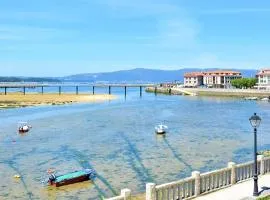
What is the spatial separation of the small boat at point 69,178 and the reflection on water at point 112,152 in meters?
0.49

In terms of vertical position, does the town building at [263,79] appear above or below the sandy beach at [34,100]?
above

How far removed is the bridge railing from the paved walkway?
0.35 meters

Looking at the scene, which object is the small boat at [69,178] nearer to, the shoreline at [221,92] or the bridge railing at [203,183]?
the bridge railing at [203,183]

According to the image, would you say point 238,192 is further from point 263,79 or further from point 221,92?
point 263,79

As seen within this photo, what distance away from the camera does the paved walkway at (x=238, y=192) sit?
1925cm

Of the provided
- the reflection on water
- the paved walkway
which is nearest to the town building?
the reflection on water

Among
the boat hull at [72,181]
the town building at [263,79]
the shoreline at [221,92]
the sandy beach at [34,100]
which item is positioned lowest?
the boat hull at [72,181]

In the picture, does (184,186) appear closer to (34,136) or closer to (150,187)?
(150,187)

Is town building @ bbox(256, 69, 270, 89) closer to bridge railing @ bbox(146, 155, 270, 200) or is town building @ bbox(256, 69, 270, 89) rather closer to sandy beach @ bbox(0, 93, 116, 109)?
sandy beach @ bbox(0, 93, 116, 109)

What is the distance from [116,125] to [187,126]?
9.92 m

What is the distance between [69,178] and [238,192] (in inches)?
536

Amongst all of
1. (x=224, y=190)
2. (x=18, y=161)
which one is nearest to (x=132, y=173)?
(x=18, y=161)

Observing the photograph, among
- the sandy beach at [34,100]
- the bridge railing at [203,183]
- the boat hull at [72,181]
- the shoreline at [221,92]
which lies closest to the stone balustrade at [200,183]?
the bridge railing at [203,183]

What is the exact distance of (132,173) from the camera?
33.1 m
